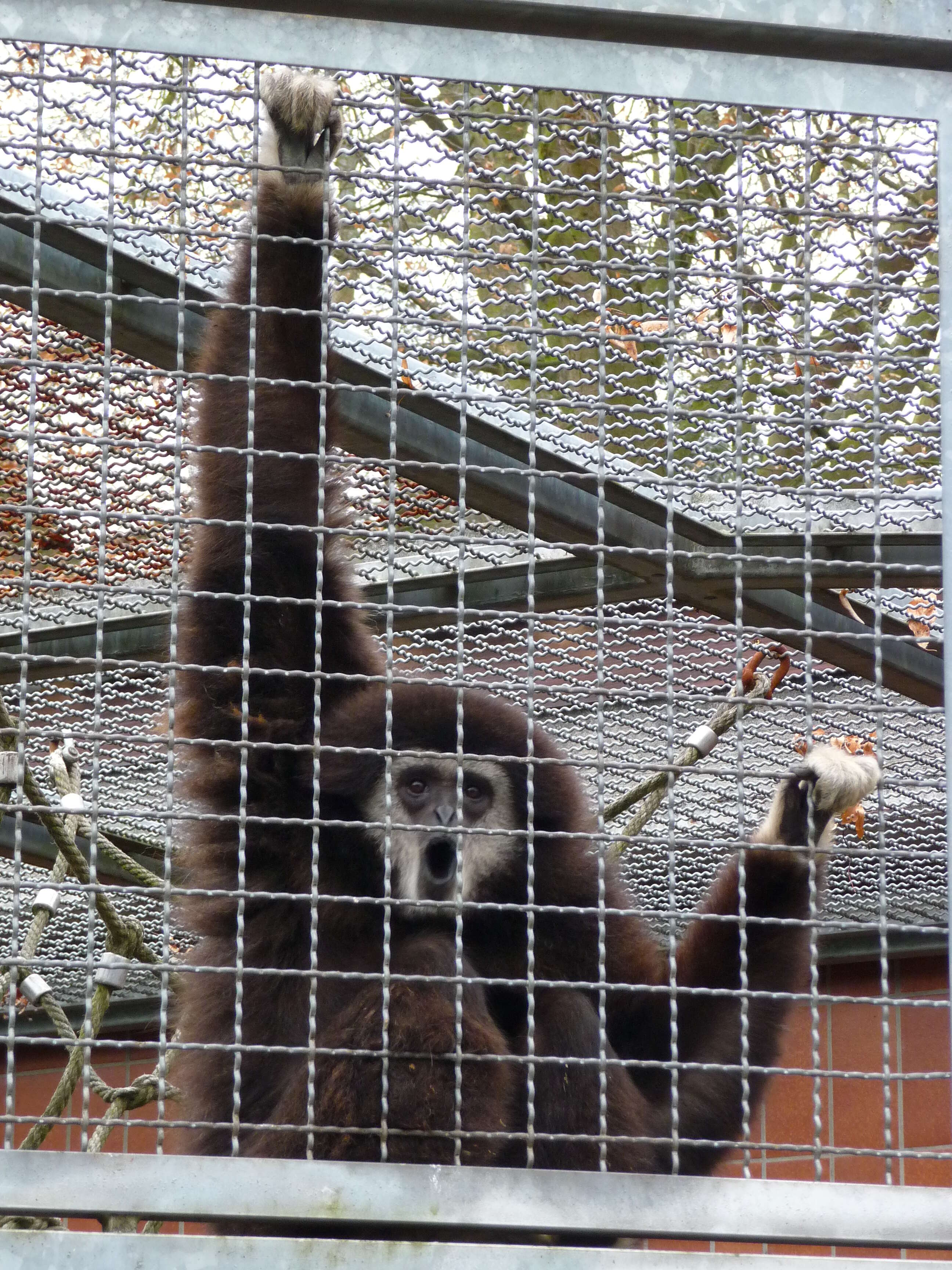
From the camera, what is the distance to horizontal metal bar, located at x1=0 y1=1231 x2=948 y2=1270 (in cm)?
194

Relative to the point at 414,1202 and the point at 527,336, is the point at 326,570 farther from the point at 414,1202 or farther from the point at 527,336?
the point at 414,1202

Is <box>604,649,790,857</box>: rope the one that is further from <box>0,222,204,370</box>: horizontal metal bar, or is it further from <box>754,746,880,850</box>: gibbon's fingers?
<box>0,222,204,370</box>: horizontal metal bar

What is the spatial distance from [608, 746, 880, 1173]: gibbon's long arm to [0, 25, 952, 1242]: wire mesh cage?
0.01m

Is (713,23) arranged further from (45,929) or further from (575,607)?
(45,929)

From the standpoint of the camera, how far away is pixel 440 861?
345cm

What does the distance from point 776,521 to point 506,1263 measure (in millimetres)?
2034

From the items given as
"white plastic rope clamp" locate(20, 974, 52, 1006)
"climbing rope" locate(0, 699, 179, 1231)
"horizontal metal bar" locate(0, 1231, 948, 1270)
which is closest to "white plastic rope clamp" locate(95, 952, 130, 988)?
"climbing rope" locate(0, 699, 179, 1231)

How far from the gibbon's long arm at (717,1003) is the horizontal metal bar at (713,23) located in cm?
168

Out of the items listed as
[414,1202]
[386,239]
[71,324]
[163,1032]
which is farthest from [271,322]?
[414,1202]

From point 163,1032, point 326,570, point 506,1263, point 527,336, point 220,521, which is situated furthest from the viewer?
point 326,570

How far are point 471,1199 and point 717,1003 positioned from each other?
72.2 inches

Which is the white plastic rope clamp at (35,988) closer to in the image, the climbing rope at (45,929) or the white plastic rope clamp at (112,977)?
the climbing rope at (45,929)

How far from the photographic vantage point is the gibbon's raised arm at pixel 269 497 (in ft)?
Result: 11.0

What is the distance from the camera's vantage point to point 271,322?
3420 mm
